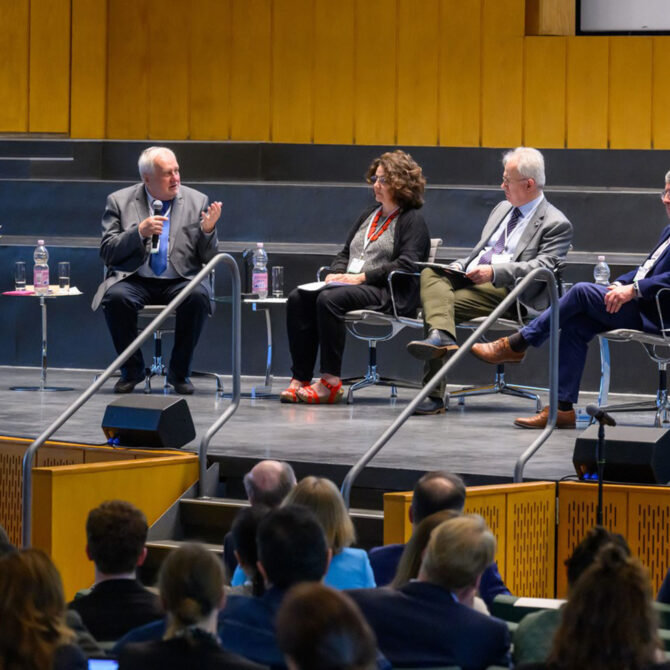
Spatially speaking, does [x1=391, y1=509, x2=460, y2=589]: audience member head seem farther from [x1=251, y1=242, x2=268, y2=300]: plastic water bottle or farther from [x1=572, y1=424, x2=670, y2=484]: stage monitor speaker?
[x1=251, y1=242, x2=268, y2=300]: plastic water bottle

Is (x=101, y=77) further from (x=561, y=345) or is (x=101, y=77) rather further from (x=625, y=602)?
(x=625, y=602)

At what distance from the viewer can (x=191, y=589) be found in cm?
250

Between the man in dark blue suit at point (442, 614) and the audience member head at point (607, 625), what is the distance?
459 mm

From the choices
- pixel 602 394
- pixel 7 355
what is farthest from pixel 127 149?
pixel 602 394

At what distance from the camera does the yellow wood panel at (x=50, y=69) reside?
8.48m

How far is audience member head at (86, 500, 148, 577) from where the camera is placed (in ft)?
10.1

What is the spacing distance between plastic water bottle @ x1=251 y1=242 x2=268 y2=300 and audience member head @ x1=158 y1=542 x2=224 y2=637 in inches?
159

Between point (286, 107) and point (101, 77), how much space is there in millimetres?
1170

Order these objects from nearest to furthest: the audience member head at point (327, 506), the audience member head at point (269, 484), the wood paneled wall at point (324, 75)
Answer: the audience member head at point (327, 506), the audience member head at point (269, 484), the wood paneled wall at point (324, 75)

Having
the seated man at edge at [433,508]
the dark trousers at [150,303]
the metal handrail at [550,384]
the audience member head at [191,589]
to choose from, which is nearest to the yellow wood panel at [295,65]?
the dark trousers at [150,303]

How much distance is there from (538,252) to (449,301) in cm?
46

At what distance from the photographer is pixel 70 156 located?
8.20 metres

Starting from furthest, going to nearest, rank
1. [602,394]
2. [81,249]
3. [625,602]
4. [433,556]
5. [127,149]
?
[127,149] → [81,249] → [602,394] → [433,556] → [625,602]

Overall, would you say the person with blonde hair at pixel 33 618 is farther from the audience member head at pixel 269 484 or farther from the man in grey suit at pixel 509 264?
the man in grey suit at pixel 509 264
